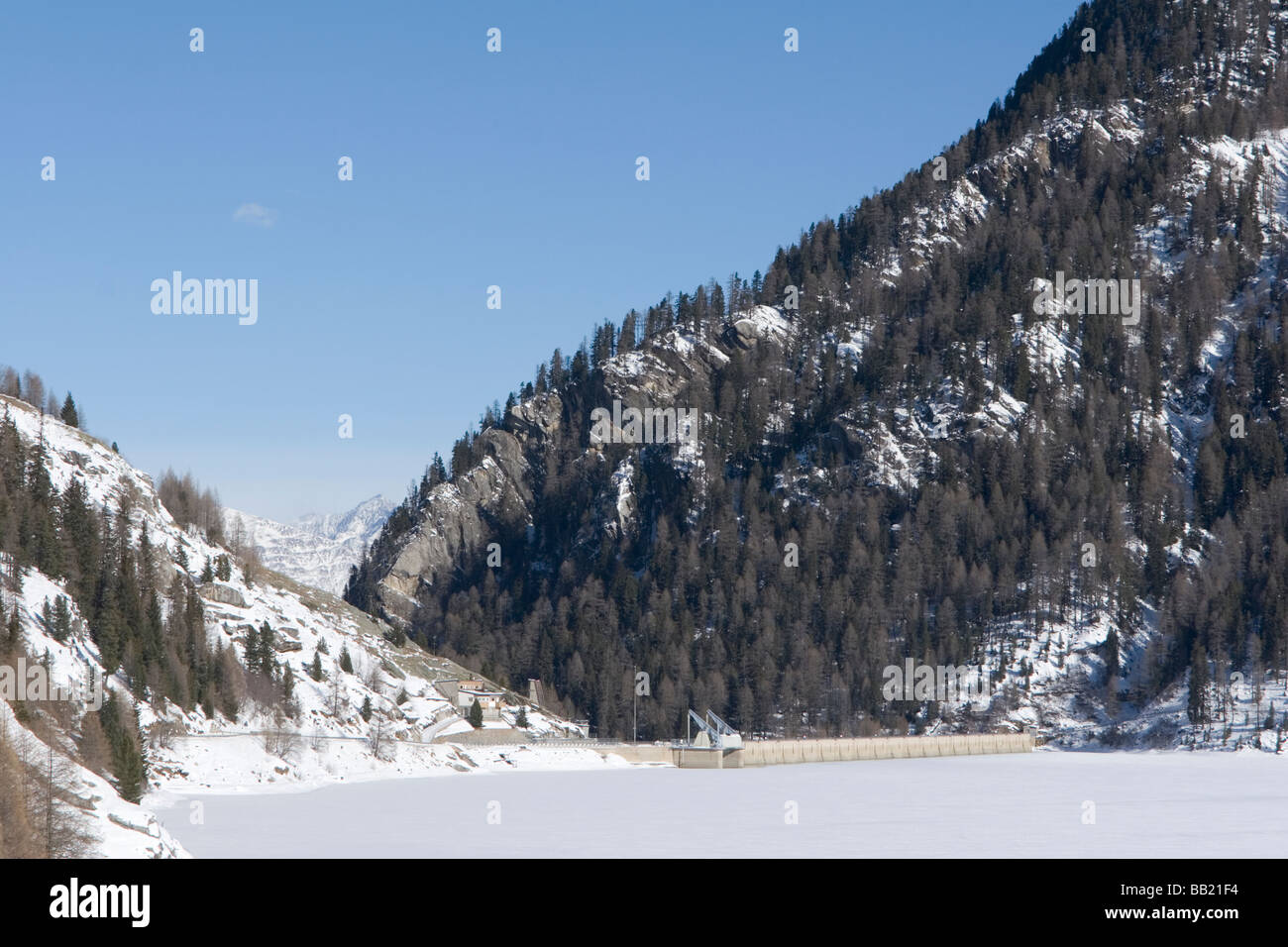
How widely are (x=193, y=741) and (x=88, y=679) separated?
1073 centimetres

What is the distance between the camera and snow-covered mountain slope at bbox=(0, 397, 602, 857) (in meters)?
125

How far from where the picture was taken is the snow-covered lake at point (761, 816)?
7700 cm

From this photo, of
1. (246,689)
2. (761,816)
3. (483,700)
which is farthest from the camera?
(483,700)

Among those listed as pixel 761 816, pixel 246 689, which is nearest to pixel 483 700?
pixel 246 689

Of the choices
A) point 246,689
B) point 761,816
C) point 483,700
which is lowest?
point 483,700

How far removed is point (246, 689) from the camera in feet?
507

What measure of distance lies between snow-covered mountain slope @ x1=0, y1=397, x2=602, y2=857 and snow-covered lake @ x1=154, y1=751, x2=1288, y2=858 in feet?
27.9

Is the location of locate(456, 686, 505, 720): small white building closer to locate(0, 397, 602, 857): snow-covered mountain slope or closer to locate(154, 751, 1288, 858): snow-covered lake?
locate(0, 397, 602, 857): snow-covered mountain slope

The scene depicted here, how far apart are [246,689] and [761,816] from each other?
241 feet

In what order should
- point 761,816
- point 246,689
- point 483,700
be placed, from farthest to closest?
point 483,700 → point 246,689 → point 761,816

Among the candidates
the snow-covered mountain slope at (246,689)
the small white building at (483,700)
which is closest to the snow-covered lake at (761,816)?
the snow-covered mountain slope at (246,689)

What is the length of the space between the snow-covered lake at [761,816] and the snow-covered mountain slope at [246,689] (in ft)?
27.9

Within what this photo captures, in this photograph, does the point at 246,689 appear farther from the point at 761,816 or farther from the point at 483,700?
the point at 761,816
